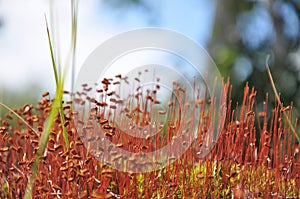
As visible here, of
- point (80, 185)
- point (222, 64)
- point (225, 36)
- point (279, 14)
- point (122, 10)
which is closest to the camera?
point (80, 185)

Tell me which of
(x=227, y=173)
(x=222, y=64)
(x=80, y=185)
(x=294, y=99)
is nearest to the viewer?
(x=80, y=185)

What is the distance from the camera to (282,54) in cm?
673

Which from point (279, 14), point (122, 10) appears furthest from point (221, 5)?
point (122, 10)

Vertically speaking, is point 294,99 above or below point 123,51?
above

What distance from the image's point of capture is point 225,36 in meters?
7.71

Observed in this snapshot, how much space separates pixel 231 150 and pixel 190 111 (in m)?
0.62

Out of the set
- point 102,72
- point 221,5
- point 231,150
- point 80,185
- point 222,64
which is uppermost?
point 221,5

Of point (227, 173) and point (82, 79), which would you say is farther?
point (82, 79)

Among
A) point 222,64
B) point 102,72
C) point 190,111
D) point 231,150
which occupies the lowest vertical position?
point 231,150

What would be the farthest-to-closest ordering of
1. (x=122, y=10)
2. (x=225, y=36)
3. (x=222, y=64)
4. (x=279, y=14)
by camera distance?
(x=122, y=10) < (x=225, y=36) < (x=279, y=14) < (x=222, y=64)

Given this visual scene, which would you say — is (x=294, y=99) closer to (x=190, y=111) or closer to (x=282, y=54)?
(x=282, y=54)

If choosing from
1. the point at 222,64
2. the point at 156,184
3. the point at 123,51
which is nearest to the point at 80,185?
the point at 156,184

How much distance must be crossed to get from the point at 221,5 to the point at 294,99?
255 cm

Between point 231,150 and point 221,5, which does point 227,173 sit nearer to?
point 231,150
